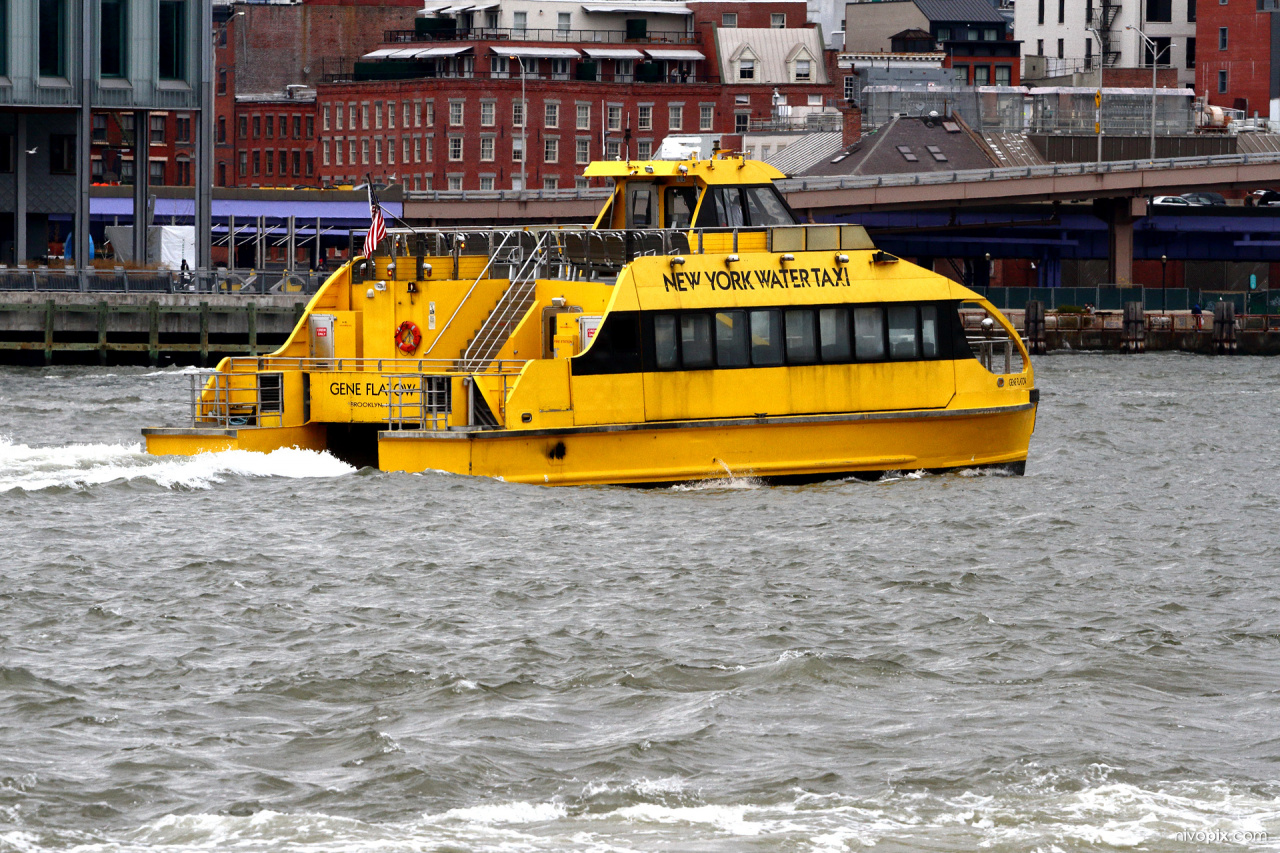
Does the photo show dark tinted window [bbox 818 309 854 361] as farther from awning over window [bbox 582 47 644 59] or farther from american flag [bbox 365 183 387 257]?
awning over window [bbox 582 47 644 59]

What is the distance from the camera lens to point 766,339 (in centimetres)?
2702

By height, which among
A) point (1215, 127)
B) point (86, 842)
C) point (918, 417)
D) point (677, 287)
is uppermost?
point (1215, 127)

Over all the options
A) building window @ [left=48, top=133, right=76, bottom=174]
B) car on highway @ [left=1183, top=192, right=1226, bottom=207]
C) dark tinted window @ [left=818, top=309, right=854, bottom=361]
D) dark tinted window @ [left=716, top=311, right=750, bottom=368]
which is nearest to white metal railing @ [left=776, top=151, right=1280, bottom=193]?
car on highway @ [left=1183, top=192, right=1226, bottom=207]

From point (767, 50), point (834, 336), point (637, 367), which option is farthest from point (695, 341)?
point (767, 50)

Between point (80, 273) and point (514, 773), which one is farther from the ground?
point (80, 273)

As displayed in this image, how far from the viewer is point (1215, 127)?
112 m

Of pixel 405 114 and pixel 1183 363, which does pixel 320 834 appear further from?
pixel 405 114

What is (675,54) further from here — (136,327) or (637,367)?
(637,367)

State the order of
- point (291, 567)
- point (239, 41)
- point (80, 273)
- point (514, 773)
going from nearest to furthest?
point (514, 773) → point (291, 567) → point (80, 273) → point (239, 41)

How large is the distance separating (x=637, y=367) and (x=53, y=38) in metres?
46.5

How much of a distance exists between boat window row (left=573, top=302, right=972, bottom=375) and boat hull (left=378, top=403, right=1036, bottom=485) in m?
0.81

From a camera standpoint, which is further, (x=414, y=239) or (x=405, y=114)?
(x=405, y=114)

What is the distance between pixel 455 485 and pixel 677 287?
4066 millimetres

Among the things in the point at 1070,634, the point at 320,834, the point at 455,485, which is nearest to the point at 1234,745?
the point at 1070,634
